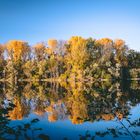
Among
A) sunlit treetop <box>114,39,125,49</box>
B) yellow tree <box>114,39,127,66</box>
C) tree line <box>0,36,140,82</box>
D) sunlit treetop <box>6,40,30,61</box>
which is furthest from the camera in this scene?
sunlit treetop <box>6,40,30,61</box>

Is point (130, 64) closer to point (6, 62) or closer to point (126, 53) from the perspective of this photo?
point (126, 53)

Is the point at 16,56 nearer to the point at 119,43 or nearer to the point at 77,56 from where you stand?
the point at 77,56

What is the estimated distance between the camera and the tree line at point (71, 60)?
63094mm

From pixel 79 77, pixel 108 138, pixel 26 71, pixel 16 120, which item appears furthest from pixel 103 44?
pixel 108 138

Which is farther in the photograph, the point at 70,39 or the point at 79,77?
the point at 70,39

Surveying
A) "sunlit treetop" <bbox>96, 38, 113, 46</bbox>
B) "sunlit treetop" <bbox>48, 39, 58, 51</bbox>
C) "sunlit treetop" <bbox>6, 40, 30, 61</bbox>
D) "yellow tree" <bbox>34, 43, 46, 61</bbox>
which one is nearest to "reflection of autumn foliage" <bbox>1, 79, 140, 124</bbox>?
"sunlit treetop" <bbox>96, 38, 113, 46</bbox>

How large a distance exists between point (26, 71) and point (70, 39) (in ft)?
36.9

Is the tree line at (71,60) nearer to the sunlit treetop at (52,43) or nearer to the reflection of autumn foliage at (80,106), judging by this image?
the sunlit treetop at (52,43)

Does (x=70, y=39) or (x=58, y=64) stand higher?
(x=70, y=39)

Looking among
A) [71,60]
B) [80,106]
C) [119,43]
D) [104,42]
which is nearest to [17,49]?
[71,60]

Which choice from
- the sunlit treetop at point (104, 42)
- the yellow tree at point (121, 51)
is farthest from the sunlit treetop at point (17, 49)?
the yellow tree at point (121, 51)

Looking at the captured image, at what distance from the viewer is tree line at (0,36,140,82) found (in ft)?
207

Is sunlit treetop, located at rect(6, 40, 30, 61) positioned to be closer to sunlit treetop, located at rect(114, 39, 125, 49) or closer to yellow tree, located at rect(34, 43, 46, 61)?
yellow tree, located at rect(34, 43, 46, 61)

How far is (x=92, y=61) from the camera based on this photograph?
6550 centimetres
